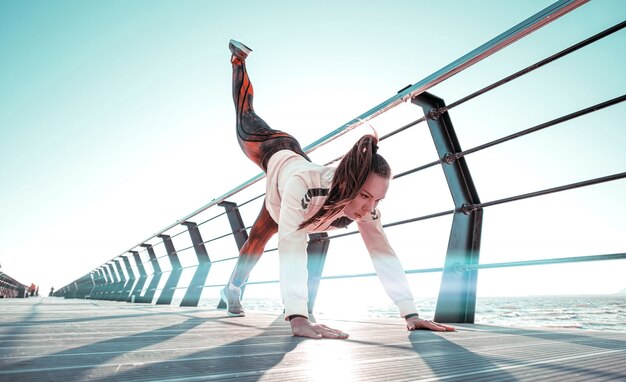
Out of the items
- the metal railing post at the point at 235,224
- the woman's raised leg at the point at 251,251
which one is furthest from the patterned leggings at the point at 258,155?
the metal railing post at the point at 235,224

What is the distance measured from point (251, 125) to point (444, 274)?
146 centimetres

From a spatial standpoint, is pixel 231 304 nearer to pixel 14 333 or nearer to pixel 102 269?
pixel 14 333

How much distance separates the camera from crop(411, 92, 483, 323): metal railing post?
1718 mm

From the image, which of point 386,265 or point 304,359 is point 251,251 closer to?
point 386,265

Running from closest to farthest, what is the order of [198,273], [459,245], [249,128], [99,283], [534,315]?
[459,245] → [249,128] → [198,273] → [534,315] → [99,283]

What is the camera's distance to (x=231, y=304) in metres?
2.34

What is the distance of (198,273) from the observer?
4371 mm

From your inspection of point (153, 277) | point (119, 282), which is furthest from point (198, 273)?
point (119, 282)

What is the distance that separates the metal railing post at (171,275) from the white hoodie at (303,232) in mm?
3910

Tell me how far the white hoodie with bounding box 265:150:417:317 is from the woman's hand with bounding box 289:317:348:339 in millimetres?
39

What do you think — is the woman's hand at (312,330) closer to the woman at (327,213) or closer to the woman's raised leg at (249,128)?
the woman at (327,213)

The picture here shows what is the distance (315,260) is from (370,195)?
1.44m

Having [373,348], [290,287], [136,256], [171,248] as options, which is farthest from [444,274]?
[136,256]

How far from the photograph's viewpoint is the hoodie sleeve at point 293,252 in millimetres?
1277
